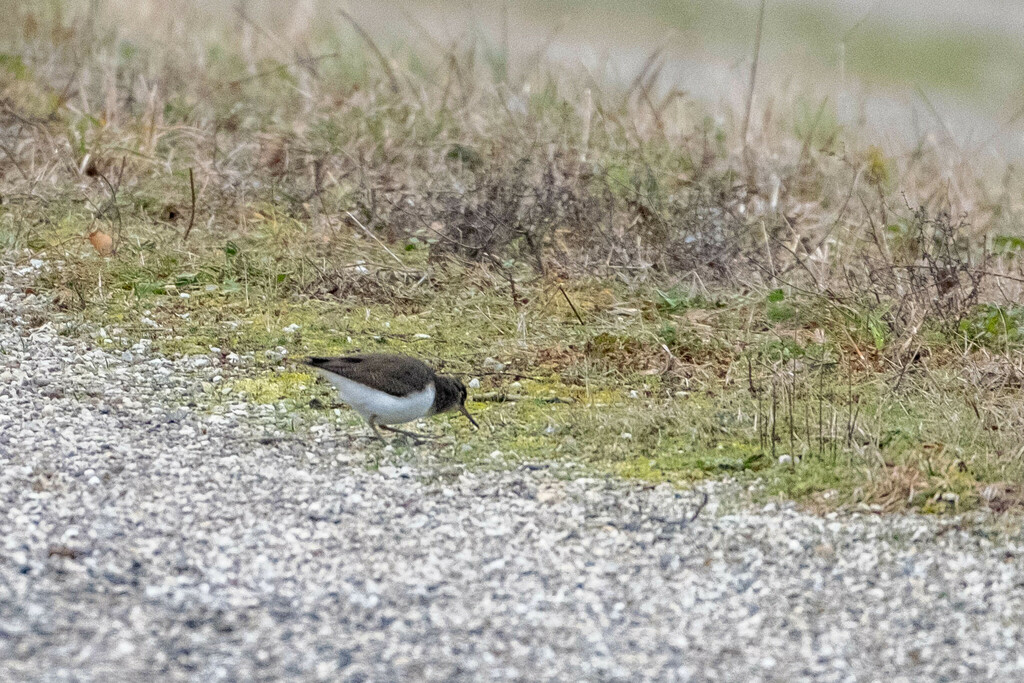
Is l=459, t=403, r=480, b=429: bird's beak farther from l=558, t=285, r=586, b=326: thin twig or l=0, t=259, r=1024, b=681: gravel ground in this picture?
l=558, t=285, r=586, b=326: thin twig

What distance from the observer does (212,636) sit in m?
3.50

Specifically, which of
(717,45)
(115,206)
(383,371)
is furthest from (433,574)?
(717,45)

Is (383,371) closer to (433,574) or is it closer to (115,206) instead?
(433,574)

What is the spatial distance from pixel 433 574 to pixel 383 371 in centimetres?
113

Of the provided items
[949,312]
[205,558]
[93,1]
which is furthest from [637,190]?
[93,1]

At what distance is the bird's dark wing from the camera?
15.8 ft

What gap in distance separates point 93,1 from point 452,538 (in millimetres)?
7345

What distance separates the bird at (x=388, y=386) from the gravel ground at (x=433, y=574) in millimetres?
182

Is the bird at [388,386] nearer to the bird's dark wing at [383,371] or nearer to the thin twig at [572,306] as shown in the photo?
the bird's dark wing at [383,371]

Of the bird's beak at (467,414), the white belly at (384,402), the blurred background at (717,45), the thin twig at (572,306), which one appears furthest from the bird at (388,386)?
the blurred background at (717,45)

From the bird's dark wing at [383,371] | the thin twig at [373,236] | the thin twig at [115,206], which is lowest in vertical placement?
the thin twig at [115,206]

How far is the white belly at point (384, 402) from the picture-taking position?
4.81m

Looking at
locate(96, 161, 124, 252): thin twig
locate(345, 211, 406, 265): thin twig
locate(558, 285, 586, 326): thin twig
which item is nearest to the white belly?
locate(558, 285, 586, 326): thin twig

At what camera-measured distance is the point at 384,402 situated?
4.81 meters
